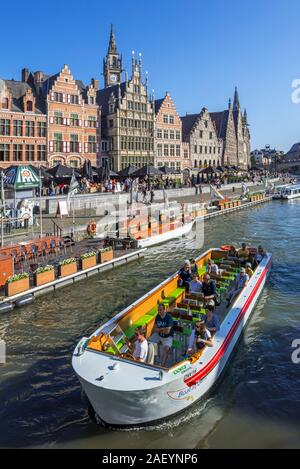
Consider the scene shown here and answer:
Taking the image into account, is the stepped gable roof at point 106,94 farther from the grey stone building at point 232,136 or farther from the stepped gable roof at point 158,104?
the grey stone building at point 232,136

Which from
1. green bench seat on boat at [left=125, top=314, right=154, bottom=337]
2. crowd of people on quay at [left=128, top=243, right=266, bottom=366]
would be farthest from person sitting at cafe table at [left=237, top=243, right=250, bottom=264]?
green bench seat on boat at [left=125, top=314, right=154, bottom=337]

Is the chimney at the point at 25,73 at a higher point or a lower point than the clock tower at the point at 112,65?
lower

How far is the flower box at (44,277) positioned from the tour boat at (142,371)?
18.6 feet

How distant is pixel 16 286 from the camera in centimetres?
1478

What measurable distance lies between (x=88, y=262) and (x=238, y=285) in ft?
24.4

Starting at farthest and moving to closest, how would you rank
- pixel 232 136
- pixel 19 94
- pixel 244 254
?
pixel 232 136 < pixel 19 94 < pixel 244 254

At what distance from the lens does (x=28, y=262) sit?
17.9 meters

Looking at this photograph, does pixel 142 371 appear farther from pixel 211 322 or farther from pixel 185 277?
pixel 185 277

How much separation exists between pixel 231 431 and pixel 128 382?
2327 millimetres

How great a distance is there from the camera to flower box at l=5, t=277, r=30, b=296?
14.5 metres

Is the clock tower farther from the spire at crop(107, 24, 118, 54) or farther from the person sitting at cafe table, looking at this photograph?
the person sitting at cafe table

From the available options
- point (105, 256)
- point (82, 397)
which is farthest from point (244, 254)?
point (82, 397)

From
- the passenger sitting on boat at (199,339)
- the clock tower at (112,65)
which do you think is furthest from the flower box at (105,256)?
the clock tower at (112,65)

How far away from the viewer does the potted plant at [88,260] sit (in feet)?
60.0
